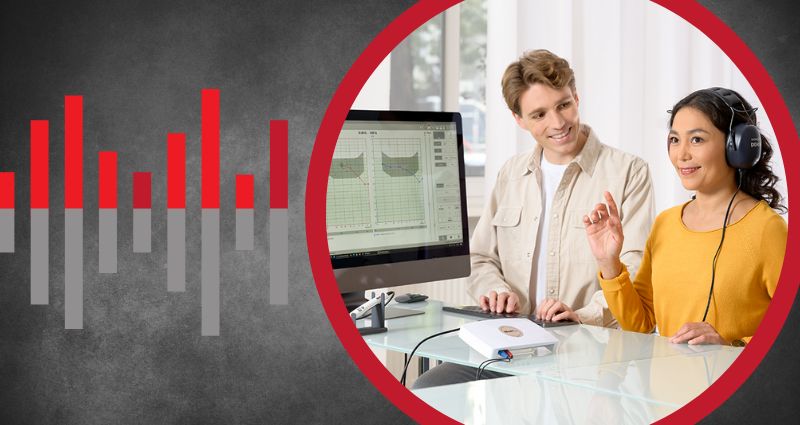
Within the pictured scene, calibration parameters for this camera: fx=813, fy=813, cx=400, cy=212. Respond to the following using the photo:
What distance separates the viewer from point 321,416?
1.46 meters

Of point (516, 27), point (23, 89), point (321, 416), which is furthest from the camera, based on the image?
point (516, 27)

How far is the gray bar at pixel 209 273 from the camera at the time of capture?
1.41 metres

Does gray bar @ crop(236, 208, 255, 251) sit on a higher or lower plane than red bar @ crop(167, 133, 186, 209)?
lower

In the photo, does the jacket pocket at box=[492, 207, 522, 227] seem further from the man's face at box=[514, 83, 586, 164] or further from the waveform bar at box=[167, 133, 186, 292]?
the waveform bar at box=[167, 133, 186, 292]

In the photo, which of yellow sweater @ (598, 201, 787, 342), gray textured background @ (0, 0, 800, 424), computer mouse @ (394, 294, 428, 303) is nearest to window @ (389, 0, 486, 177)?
computer mouse @ (394, 294, 428, 303)

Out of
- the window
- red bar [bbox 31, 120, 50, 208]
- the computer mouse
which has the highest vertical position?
the window

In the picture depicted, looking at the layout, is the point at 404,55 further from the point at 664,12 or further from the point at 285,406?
the point at 285,406

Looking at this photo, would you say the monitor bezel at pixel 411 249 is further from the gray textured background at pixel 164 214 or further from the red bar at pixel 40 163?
the red bar at pixel 40 163

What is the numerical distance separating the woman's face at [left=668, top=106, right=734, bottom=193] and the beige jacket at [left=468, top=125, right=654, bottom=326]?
348mm

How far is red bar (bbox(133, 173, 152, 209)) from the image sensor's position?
4.56 feet

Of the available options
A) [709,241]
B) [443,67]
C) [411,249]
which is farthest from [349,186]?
[443,67]

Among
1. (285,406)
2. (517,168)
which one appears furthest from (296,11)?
(517,168)

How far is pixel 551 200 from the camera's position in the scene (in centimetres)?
224

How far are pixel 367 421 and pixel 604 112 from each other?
2.22m
